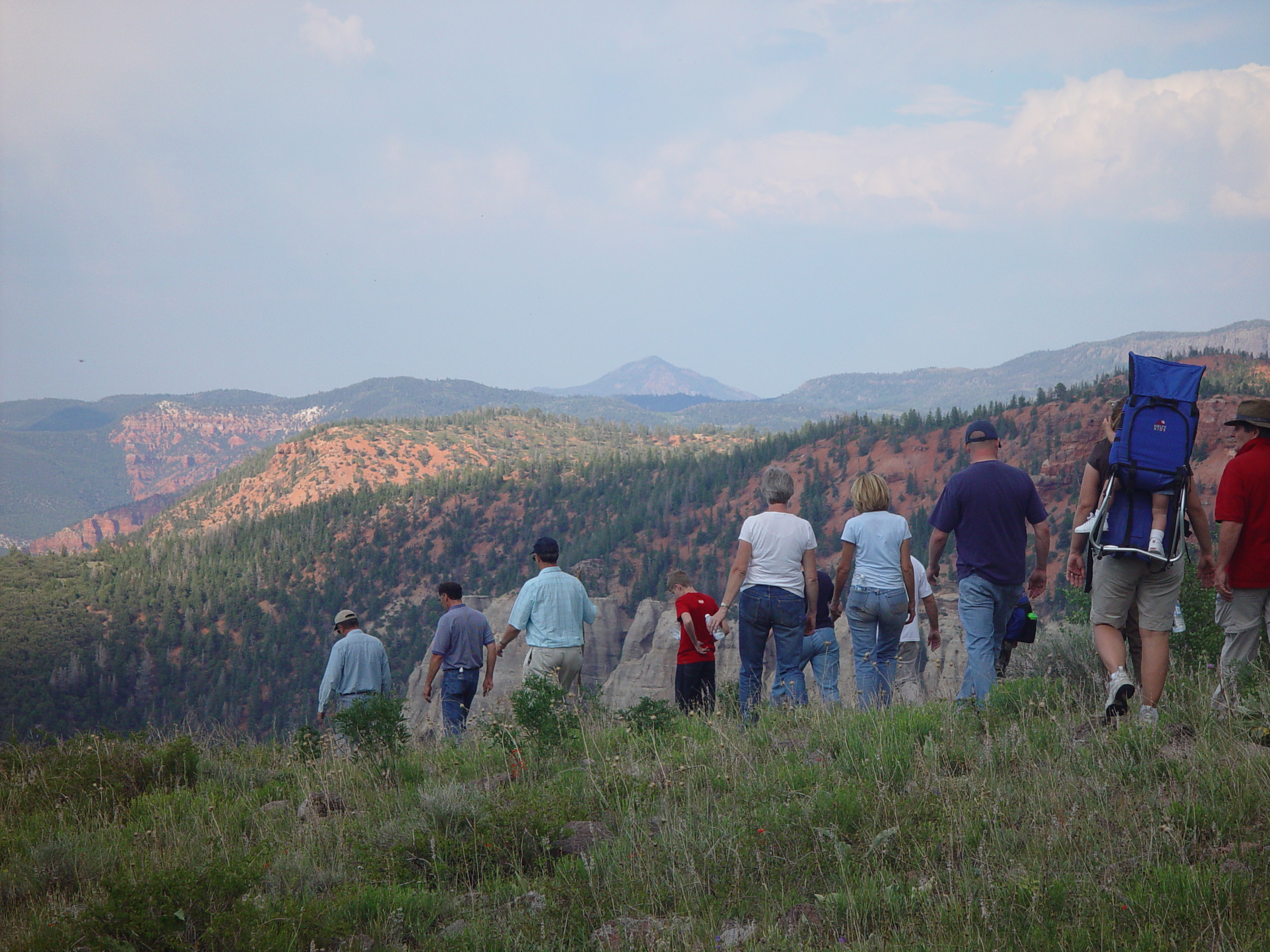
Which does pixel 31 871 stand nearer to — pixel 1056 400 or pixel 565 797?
pixel 565 797

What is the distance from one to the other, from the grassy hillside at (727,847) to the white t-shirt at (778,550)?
1.11 metres

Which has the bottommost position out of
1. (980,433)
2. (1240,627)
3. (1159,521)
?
(1240,627)

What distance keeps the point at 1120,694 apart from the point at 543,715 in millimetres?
3150

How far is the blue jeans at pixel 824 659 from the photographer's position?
6.97 meters

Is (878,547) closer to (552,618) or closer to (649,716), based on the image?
(649,716)

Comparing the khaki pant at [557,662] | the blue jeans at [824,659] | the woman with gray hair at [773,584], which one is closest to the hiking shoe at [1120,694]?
the woman with gray hair at [773,584]

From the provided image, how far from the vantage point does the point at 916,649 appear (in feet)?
26.5

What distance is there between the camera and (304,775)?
519 centimetres

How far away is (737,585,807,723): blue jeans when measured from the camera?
611 centimetres

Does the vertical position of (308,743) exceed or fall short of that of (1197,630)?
it falls short

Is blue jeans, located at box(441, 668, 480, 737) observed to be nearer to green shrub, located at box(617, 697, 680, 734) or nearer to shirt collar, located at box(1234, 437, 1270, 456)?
green shrub, located at box(617, 697, 680, 734)

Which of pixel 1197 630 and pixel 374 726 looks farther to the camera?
pixel 1197 630

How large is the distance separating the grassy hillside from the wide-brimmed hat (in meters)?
1.36

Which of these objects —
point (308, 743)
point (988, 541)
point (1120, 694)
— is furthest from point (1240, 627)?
point (308, 743)
